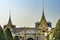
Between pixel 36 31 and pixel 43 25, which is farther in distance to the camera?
pixel 43 25

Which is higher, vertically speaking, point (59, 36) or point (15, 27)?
point (59, 36)

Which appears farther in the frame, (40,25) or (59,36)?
(40,25)

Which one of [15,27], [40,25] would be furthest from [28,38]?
[15,27]

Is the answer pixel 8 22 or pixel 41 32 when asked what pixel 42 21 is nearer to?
pixel 41 32

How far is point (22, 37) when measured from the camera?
323 feet

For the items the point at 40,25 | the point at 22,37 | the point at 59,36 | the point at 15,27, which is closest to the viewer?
the point at 59,36

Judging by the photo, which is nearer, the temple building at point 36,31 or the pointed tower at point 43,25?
the temple building at point 36,31

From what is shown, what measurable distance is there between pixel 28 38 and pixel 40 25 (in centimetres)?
908

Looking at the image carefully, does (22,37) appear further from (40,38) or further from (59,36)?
(59,36)

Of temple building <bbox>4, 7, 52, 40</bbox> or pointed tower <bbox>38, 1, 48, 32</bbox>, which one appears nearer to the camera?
temple building <bbox>4, 7, 52, 40</bbox>

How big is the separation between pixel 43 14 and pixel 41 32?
35.3 ft

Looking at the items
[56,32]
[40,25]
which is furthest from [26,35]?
[56,32]

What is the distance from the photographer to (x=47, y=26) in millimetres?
106812

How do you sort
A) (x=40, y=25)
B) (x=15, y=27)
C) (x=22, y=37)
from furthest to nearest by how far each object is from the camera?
1. (x=15, y=27)
2. (x=40, y=25)
3. (x=22, y=37)
